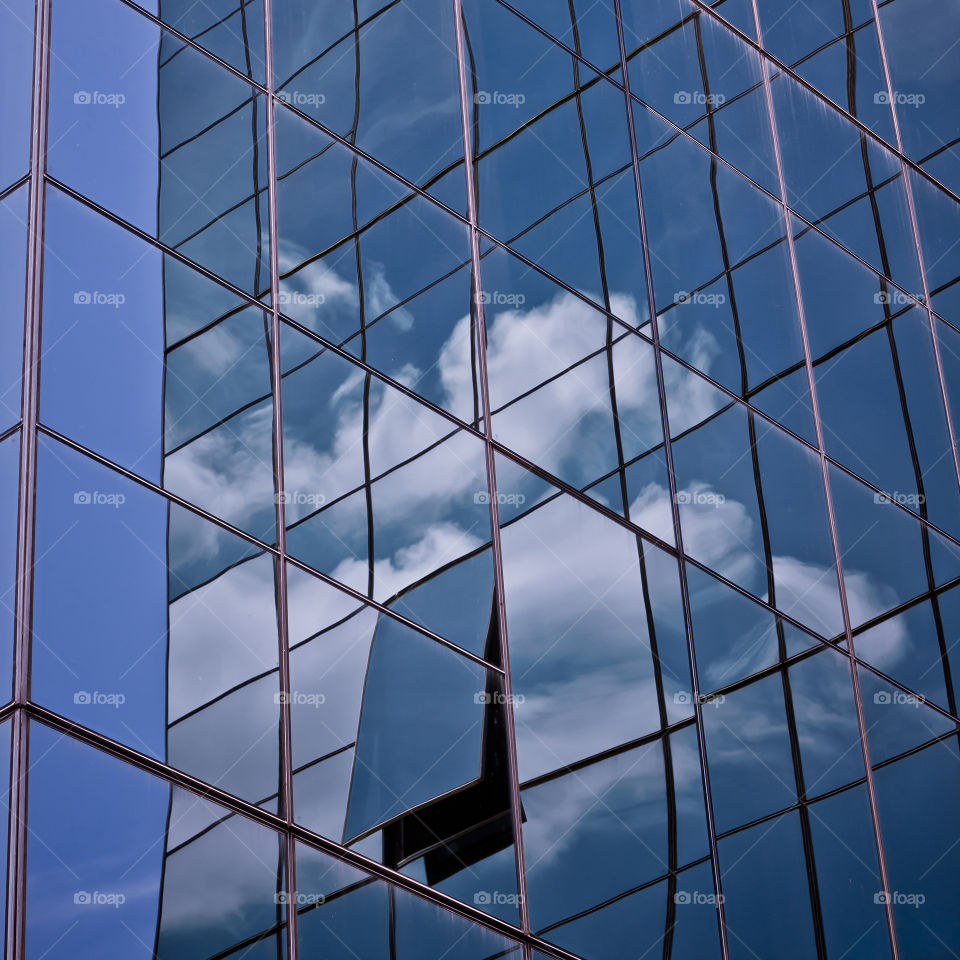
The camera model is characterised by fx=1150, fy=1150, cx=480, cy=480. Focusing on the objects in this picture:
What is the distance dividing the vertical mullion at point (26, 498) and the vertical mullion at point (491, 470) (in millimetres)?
4408

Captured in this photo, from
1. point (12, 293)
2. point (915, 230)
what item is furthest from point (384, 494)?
point (915, 230)

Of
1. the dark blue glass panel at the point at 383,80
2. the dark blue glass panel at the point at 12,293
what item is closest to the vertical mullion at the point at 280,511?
the dark blue glass panel at the point at 383,80

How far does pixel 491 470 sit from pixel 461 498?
1.70 ft

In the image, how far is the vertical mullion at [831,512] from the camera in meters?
12.8

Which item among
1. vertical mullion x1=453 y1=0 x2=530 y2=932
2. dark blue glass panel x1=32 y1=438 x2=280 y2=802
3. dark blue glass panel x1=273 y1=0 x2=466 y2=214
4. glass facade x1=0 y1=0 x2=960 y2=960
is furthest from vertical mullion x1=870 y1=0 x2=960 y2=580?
dark blue glass panel x1=32 y1=438 x2=280 y2=802

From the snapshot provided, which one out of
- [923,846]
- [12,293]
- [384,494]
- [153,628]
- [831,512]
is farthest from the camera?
[831,512]

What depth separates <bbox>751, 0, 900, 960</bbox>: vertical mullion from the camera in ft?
42.1

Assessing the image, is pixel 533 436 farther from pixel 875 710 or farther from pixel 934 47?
pixel 934 47

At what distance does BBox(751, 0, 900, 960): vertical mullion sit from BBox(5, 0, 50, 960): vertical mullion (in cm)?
914

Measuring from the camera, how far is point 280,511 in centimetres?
1056

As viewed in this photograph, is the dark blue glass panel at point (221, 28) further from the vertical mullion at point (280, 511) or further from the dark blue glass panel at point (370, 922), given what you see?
the dark blue glass panel at point (370, 922)

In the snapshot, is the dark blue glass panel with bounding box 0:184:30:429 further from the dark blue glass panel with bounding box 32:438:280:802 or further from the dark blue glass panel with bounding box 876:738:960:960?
the dark blue glass panel with bounding box 876:738:960:960

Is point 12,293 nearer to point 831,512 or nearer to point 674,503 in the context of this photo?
point 674,503

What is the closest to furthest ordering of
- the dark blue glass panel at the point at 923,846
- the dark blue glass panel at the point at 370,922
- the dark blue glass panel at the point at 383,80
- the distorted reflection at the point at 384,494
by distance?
the dark blue glass panel at the point at 370,922 → the distorted reflection at the point at 384,494 → the dark blue glass panel at the point at 383,80 → the dark blue glass panel at the point at 923,846
